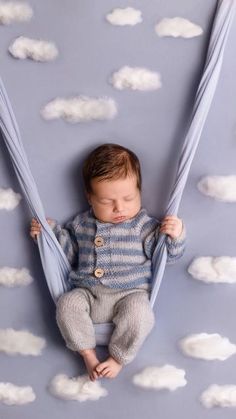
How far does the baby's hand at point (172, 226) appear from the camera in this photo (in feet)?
3.65

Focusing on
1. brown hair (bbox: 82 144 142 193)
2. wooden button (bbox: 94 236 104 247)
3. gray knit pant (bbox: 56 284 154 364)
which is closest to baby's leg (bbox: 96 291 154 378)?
gray knit pant (bbox: 56 284 154 364)

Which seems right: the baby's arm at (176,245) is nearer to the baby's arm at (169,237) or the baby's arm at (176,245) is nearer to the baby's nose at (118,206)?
the baby's arm at (169,237)

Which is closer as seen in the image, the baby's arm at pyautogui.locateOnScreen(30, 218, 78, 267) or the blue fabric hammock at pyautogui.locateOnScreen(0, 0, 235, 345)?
the blue fabric hammock at pyautogui.locateOnScreen(0, 0, 235, 345)

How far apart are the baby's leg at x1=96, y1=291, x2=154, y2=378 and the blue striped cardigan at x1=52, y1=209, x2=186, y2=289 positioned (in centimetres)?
4

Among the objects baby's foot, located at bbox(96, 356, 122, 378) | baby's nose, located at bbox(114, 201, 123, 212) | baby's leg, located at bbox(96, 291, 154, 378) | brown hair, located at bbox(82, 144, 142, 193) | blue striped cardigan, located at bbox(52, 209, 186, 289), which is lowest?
baby's foot, located at bbox(96, 356, 122, 378)

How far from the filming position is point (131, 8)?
1124 millimetres

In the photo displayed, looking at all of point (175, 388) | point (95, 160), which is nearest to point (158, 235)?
point (95, 160)

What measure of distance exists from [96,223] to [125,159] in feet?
0.45

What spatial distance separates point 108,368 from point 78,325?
0.32 ft

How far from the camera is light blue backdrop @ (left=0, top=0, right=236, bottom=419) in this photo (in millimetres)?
1136

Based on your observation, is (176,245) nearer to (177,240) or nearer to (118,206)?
(177,240)

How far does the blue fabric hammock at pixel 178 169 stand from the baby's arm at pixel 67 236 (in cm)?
2

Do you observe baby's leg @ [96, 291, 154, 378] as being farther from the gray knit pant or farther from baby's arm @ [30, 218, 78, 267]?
baby's arm @ [30, 218, 78, 267]

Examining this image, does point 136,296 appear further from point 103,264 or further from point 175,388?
point 175,388
